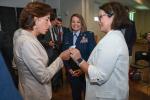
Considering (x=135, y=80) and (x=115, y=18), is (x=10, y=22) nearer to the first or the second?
(x=135, y=80)

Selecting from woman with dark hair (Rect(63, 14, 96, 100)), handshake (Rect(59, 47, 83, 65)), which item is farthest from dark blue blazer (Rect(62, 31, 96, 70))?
handshake (Rect(59, 47, 83, 65))

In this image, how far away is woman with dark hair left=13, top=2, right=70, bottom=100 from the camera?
1.60 m

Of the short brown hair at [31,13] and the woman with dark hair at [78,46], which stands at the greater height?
the short brown hair at [31,13]

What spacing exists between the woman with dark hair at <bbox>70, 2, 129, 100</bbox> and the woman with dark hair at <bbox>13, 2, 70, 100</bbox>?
261 millimetres

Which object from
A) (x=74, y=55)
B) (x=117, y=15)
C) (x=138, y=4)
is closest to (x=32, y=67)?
(x=74, y=55)

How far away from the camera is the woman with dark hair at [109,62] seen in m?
1.54

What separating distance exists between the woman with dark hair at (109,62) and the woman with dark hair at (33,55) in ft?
0.86

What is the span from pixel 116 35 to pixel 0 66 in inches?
35.1

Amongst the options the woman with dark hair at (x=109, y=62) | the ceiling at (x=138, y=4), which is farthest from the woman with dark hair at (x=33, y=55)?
the ceiling at (x=138, y=4)

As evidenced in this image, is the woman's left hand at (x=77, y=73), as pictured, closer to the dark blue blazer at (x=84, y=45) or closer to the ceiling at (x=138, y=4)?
the dark blue blazer at (x=84, y=45)

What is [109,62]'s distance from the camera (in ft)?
5.02

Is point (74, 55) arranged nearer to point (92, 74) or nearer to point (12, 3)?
point (92, 74)

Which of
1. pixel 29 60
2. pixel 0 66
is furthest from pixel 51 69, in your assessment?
pixel 0 66

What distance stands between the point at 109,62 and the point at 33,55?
500 mm
